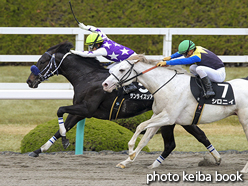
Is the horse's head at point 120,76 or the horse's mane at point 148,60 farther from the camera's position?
the horse's mane at point 148,60

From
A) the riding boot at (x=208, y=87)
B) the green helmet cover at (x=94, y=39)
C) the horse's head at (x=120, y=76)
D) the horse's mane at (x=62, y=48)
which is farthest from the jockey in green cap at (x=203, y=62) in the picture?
the horse's mane at (x=62, y=48)

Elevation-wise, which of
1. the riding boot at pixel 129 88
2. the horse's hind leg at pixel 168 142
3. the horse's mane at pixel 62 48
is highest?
the horse's mane at pixel 62 48

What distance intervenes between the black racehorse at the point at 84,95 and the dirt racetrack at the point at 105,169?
289 mm

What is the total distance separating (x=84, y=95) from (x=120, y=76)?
2.56 ft

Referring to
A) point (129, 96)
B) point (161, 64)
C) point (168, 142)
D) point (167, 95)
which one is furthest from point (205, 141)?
point (161, 64)

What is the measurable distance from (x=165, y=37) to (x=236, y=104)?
273cm

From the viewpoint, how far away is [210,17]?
10.9 m

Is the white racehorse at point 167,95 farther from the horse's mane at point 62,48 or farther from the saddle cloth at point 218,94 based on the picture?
the horse's mane at point 62,48

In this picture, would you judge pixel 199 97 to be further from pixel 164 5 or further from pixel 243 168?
pixel 164 5

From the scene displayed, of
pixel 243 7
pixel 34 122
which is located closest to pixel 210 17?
pixel 243 7

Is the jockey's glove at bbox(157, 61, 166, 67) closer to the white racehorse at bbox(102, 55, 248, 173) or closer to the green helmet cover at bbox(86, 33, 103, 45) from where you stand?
the white racehorse at bbox(102, 55, 248, 173)

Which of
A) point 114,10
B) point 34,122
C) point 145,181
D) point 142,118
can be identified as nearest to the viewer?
point 145,181

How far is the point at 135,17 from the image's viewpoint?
10711 mm

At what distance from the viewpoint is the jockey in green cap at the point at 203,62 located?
530cm
